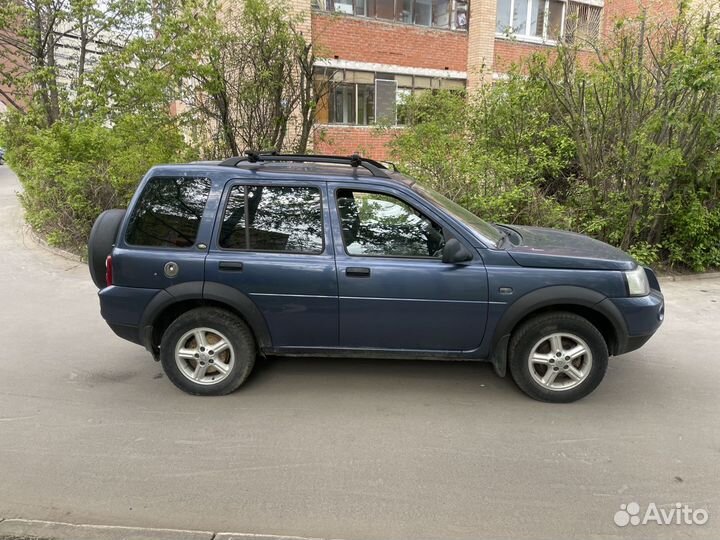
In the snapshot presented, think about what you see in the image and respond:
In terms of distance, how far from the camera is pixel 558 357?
3.89 meters

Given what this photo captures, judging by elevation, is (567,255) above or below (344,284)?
above

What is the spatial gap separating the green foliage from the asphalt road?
10.4 ft

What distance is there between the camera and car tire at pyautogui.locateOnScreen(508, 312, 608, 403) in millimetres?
3836

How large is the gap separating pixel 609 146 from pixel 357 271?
20.0ft

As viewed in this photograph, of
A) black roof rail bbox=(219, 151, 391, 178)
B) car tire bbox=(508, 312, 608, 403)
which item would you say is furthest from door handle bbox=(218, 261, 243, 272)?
car tire bbox=(508, 312, 608, 403)

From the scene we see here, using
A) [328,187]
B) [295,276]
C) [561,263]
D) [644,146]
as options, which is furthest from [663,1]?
[295,276]

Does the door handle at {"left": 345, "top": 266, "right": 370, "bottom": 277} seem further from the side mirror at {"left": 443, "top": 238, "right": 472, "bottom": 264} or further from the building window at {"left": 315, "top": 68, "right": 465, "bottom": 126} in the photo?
the building window at {"left": 315, "top": 68, "right": 465, "bottom": 126}

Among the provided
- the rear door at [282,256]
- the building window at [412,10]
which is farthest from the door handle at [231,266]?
the building window at [412,10]

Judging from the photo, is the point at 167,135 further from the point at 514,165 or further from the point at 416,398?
the point at 416,398

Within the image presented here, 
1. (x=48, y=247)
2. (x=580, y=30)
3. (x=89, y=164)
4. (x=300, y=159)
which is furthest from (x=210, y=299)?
(x=580, y=30)

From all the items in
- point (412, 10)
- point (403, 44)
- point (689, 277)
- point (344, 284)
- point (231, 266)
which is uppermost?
point (412, 10)

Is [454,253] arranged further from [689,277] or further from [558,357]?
[689,277]

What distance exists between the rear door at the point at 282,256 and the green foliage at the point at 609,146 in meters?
4.26

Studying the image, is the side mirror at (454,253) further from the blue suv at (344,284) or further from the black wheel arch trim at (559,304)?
the black wheel arch trim at (559,304)
